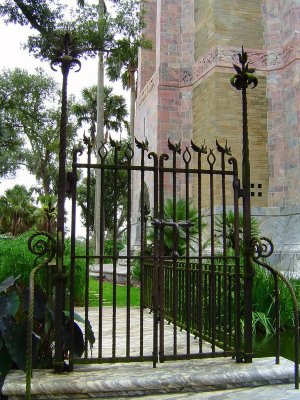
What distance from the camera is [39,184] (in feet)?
122

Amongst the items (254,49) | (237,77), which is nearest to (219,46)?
(254,49)

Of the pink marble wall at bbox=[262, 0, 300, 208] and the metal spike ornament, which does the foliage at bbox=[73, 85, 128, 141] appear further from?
the metal spike ornament

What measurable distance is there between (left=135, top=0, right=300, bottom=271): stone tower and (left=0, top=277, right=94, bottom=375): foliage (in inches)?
363

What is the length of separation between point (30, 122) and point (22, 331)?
808 inches

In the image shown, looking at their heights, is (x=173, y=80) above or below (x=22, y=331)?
above

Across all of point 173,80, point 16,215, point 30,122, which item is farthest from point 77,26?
point 16,215

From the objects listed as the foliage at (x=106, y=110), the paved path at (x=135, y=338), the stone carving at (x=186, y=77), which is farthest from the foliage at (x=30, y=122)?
the paved path at (x=135, y=338)

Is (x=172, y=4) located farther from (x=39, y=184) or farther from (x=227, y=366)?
(x=39, y=184)

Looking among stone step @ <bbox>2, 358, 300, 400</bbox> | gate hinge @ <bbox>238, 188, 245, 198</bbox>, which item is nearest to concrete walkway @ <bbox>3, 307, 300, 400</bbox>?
stone step @ <bbox>2, 358, 300, 400</bbox>

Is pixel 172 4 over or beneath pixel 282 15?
over

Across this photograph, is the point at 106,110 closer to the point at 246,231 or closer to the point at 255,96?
the point at 255,96

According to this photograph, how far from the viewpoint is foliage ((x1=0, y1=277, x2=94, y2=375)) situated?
3648 mm

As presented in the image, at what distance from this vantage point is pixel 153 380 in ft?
12.0

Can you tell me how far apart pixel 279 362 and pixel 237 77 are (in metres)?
2.73
